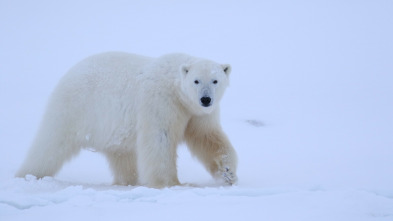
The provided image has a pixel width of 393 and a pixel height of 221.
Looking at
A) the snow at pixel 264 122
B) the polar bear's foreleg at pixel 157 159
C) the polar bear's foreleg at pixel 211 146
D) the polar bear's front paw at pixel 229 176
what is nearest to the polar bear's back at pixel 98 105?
the snow at pixel 264 122

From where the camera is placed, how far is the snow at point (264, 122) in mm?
2885

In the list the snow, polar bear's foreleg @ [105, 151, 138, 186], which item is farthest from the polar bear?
the snow

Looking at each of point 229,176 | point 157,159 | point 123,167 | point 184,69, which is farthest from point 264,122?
point 157,159

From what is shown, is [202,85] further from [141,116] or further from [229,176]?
[229,176]

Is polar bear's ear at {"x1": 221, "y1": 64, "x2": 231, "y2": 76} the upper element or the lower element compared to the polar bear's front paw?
upper

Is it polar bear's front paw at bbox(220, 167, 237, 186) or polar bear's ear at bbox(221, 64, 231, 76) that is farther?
polar bear's ear at bbox(221, 64, 231, 76)

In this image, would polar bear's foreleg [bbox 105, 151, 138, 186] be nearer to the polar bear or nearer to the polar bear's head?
the polar bear

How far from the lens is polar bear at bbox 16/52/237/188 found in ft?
16.5

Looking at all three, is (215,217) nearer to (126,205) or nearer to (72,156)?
(126,205)

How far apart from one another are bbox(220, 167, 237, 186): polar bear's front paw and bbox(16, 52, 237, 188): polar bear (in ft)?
0.04

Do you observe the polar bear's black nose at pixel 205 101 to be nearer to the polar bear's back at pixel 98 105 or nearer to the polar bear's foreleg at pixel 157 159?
the polar bear's foreleg at pixel 157 159

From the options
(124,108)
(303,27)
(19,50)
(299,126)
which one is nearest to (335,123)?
(299,126)

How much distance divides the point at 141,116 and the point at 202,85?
760mm

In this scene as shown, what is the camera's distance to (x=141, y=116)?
16.9 ft
